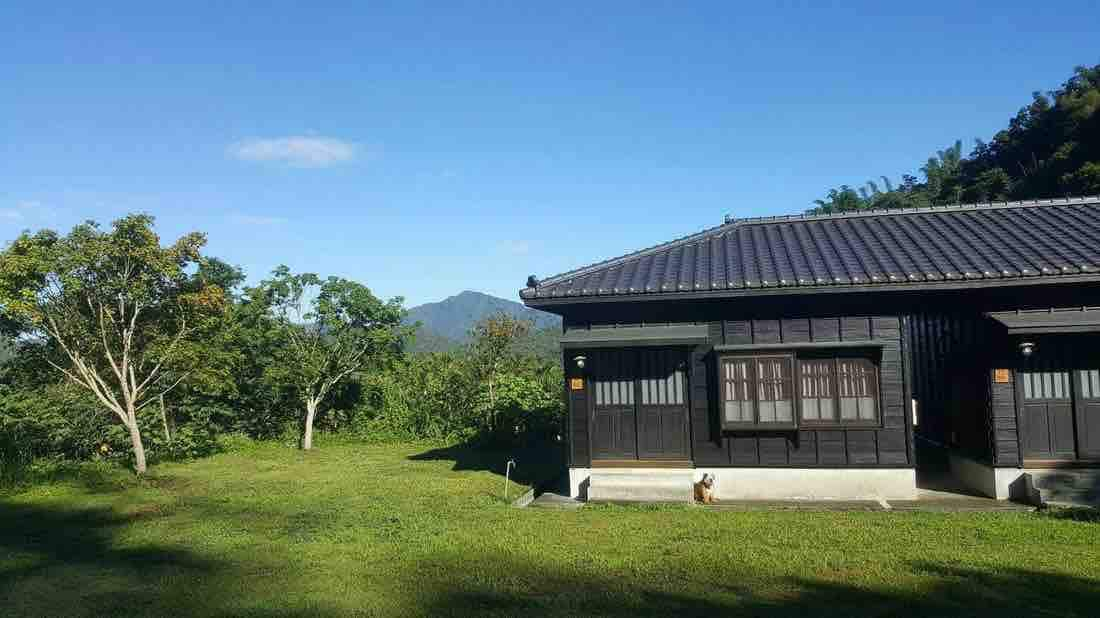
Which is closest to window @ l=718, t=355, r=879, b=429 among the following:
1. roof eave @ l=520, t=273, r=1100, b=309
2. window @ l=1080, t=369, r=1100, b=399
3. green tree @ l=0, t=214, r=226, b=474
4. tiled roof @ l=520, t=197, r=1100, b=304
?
roof eave @ l=520, t=273, r=1100, b=309

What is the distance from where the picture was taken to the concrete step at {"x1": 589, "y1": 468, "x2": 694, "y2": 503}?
10156mm

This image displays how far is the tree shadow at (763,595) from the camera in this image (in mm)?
5617

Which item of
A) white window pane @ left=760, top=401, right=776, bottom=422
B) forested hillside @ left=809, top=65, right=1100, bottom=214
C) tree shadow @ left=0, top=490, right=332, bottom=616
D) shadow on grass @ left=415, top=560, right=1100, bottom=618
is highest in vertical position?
forested hillside @ left=809, top=65, right=1100, bottom=214

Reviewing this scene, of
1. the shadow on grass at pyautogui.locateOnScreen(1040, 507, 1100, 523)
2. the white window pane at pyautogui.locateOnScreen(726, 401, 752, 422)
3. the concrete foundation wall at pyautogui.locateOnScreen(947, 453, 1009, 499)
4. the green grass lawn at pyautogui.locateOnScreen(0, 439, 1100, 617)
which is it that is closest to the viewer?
the green grass lawn at pyautogui.locateOnScreen(0, 439, 1100, 617)

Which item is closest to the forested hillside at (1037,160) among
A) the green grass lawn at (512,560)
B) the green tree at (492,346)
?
the green tree at (492,346)

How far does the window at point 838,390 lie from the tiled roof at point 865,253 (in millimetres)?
1233

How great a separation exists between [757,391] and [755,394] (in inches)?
2.1

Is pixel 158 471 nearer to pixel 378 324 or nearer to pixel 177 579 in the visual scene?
pixel 378 324

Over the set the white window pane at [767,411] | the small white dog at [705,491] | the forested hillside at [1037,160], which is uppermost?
the forested hillside at [1037,160]

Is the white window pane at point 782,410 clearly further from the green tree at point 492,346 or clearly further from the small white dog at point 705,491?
the green tree at point 492,346

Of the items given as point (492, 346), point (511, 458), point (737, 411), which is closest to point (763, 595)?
point (737, 411)

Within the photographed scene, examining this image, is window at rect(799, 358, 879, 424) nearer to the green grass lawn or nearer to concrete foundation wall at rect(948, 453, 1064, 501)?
the green grass lawn

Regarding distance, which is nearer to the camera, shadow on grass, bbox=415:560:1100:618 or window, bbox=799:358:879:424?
shadow on grass, bbox=415:560:1100:618

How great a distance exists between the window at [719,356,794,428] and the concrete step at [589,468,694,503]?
43.3 inches
